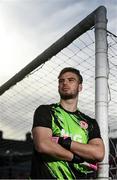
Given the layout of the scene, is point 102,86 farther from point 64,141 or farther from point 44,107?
point 64,141

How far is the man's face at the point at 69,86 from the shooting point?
3.37 metres

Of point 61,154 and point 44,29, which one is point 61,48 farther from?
point 61,154

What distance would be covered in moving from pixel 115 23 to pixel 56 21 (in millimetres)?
2049

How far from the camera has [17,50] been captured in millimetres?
7379

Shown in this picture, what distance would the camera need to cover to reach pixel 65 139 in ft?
10.1

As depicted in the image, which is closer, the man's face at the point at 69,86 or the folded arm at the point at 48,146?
the folded arm at the point at 48,146

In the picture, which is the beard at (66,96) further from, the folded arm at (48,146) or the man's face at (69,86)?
the folded arm at (48,146)

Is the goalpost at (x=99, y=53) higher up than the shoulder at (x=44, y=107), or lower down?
higher up

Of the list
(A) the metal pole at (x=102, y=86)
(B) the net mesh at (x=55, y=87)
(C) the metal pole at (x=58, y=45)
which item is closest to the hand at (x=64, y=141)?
(A) the metal pole at (x=102, y=86)

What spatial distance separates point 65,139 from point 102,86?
3.73ft

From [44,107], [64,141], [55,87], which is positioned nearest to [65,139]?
[64,141]

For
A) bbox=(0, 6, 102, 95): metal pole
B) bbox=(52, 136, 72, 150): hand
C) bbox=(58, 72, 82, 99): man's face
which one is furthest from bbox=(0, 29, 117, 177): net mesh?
bbox=(52, 136, 72, 150): hand

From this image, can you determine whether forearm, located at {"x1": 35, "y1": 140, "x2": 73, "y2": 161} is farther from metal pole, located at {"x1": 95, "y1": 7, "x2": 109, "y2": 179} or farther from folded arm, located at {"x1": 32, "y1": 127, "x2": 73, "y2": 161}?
metal pole, located at {"x1": 95, "y1": 7, "x2": 109, "y2": 179}

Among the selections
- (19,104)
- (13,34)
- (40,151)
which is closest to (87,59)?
(40,151)
